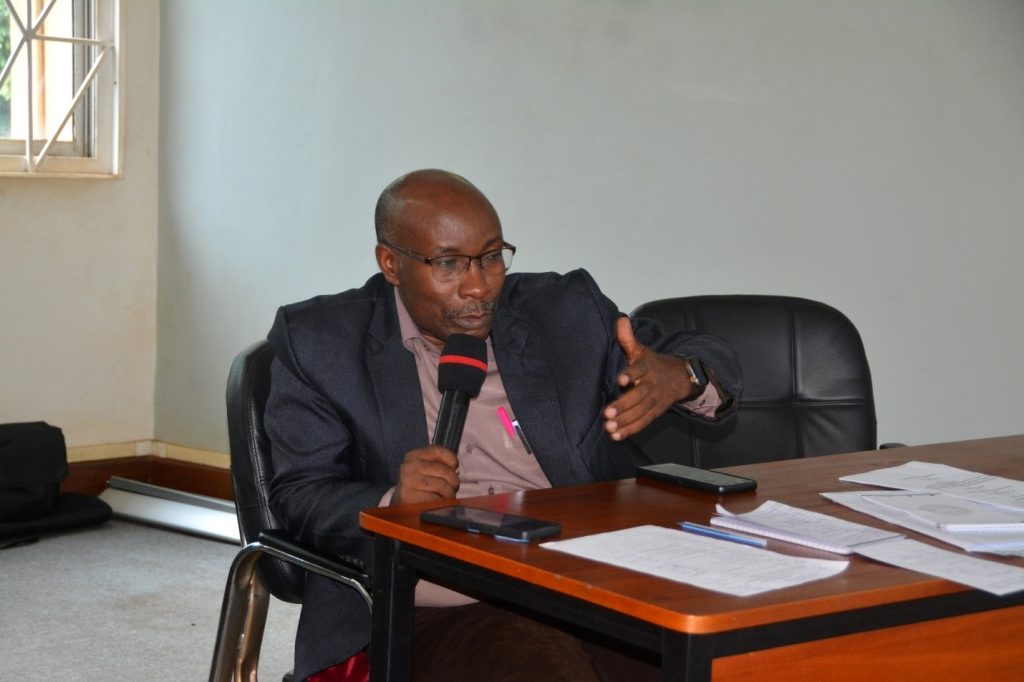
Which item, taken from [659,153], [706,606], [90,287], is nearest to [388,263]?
[706,606]

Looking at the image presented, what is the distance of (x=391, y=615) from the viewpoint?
1626 millimetres

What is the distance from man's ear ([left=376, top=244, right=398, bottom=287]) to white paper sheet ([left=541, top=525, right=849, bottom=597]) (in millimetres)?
924

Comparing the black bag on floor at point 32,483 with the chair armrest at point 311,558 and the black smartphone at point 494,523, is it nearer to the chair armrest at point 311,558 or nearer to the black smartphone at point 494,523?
the chair armrest at point 311,558

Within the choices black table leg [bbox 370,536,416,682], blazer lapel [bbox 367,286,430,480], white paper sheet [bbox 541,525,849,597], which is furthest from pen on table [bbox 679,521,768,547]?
blazer lapel [bbox 367,286,430,480]

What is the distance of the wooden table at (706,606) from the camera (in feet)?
4.03

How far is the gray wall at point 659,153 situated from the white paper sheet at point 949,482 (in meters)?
1.33

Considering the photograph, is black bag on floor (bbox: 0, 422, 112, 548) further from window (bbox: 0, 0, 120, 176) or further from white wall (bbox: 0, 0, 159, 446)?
window (bbox: 0, 0, 120, 176)

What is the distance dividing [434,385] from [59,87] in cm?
349

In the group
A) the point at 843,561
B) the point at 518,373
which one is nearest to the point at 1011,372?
the point at 518,373

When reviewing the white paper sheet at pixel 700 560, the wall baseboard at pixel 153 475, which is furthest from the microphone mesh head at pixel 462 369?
the wall baseboard at pixel 153 475

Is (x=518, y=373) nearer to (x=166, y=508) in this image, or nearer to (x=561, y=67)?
(x=561, y=67)

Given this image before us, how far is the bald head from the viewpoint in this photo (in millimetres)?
2250

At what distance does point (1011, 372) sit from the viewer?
3.24 m

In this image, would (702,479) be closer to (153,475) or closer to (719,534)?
(719,534)
